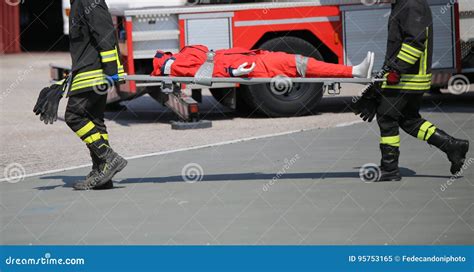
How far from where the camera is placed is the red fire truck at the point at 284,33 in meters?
15.5

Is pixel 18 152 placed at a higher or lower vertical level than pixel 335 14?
lower

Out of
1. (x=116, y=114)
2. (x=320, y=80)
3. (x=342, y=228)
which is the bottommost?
(x=116, y=114)

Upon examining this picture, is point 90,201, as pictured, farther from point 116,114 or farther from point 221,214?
point 116,114

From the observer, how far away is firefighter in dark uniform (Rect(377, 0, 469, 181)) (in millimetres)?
9523

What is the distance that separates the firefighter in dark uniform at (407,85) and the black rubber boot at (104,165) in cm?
243

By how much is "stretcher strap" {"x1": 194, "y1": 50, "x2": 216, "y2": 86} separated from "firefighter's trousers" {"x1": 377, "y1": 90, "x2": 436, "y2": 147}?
160cm

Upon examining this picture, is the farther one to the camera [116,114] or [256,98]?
[116,114]

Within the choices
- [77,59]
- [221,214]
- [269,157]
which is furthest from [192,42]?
[221,214]

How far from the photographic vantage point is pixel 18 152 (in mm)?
13016

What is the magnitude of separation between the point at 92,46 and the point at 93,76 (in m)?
0.28

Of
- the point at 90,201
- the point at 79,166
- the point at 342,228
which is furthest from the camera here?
the point at 79,166

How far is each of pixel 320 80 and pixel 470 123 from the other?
4716 mm

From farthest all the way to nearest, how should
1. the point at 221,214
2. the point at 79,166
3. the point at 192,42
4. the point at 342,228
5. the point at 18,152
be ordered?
the point at 192,42
the point at 18,152
the point at 79,166
the point at 221,214
the point at 342,228

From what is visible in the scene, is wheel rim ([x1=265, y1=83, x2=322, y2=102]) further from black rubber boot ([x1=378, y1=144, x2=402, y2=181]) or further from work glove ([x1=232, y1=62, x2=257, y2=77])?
black rubber boot ([x1=378, y1=144, x2=402, y2=181])
